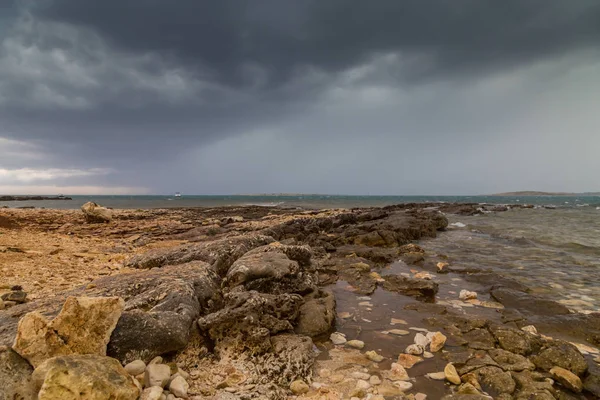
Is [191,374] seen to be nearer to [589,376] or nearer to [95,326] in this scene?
[95,326]

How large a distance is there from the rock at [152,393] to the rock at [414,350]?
12.4 ft

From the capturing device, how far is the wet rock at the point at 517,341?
5219mm

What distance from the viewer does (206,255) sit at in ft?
29.9

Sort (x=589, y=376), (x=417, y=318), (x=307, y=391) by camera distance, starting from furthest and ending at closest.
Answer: (x=417, y=318) < (x=589, y=376) < (x=307, y=391)

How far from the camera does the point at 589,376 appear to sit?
14.9 feet

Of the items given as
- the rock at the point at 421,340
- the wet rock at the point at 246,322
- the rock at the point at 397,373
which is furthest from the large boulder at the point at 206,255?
→ the rock at the point at 397,373

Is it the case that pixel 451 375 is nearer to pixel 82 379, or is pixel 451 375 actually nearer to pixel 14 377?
pixel 82 379

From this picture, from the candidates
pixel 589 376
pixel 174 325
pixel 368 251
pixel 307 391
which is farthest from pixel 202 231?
pixel 589 376

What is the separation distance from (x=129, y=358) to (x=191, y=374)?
2.79 feet

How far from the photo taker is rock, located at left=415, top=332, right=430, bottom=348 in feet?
18.0

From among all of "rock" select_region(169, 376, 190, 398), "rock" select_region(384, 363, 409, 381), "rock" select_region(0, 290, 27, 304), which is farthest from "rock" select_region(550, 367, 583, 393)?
"rock" select_region(0, 290, 27, 304)

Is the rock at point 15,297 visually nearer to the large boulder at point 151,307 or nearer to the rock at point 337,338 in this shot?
the large boulder at point 151,307

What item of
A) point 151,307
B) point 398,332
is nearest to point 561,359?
point 398,332

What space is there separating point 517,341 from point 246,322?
4644mm
